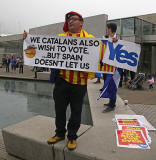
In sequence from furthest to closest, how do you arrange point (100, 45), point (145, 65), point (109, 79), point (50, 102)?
point (145, 65)
point (50, 102)
point (109, 79)
point (100, 45)

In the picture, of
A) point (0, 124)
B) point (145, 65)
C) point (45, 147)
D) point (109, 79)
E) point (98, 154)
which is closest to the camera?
point (98, 154)

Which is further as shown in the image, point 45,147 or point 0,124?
point 0,124

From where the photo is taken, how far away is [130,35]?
14.6 meters

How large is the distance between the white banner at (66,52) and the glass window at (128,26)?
1308cm

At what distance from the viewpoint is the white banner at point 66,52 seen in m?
2.51

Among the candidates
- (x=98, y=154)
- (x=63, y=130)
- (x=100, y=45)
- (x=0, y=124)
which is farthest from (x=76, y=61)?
(x=0, y=124)

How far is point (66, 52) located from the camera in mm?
2586

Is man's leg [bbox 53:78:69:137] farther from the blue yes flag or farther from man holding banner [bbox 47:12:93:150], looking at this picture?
the blue yes flag

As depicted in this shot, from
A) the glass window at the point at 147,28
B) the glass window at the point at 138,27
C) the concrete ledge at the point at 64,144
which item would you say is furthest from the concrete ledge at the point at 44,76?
the glass window at the point at 147,28

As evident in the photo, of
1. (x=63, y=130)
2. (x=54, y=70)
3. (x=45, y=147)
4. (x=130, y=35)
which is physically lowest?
(x=45, y=147)

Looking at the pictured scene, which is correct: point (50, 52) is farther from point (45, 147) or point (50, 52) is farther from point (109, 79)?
point (109, 79)

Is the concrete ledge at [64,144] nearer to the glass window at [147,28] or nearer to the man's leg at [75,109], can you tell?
the man's leg at [75,109]

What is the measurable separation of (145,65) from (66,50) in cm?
1601

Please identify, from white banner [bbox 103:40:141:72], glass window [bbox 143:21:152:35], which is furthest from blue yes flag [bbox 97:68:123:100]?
glass window [bbox 143:21:152:35]
